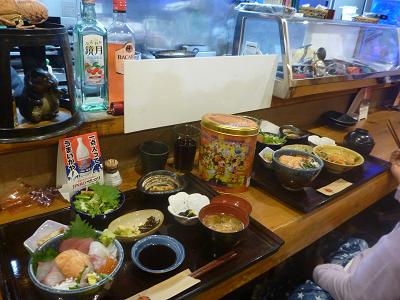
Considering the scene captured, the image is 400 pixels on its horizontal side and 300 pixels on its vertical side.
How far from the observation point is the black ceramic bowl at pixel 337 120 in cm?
228

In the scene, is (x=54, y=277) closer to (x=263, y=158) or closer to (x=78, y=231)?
(x=78, y=231)

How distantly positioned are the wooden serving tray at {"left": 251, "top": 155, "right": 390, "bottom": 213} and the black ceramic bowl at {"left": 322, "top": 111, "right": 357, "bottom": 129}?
1.73ft

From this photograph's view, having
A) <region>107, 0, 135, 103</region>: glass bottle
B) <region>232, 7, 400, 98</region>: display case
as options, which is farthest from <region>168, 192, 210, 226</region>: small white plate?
<region>232, 7, 400, 98</region>: display case

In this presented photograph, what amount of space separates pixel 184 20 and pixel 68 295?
2.07 m

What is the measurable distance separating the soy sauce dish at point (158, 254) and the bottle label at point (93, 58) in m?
0.64

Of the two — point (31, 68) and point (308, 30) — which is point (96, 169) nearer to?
point (31, 68)

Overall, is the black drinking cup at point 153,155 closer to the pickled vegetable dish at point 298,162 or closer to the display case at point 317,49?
the pickled vegetable dish at point 298,162

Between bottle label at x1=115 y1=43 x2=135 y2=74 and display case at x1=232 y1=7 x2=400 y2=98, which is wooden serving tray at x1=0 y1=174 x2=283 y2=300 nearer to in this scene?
bottle label at x1=115 y1=43 x2=135 y2=74

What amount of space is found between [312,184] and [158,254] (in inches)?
32.2

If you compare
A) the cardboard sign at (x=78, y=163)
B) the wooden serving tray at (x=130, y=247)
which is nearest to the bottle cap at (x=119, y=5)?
the cardboard sign at (x=78, y=163)

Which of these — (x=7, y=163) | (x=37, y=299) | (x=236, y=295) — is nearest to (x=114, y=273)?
(x=37, y=299)

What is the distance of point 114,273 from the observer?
0.85 m

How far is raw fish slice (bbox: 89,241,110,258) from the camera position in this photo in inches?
36.1

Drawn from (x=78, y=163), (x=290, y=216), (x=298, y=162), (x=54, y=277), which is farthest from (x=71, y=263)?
(x=298, y=162)
